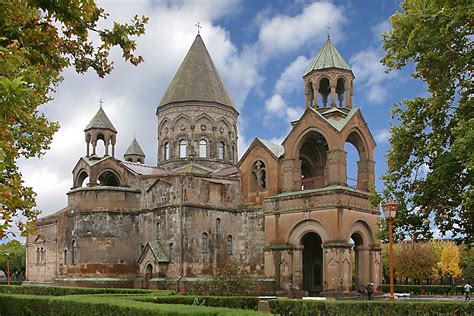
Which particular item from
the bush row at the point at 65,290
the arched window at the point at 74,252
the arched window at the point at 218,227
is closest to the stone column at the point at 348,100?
the arched window at the point at 218,227

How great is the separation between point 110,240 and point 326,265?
14390 mm

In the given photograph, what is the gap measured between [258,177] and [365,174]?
264 inches

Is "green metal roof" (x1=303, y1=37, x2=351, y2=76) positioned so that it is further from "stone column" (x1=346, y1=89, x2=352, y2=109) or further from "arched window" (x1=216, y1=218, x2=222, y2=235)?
"arched window" (x1=216, y1=218, x2=222, y2=235)

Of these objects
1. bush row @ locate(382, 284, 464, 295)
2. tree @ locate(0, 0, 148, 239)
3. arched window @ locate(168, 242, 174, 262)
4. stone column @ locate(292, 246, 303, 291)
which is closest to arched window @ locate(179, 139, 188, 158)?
arched window @ locate(168, 242, 174, 262)

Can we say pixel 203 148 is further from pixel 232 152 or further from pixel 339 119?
pixel 339 119

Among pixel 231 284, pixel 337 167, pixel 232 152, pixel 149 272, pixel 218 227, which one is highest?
pixel 232 152

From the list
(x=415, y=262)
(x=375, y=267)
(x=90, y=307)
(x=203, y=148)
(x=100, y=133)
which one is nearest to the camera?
(x=90, y=307)

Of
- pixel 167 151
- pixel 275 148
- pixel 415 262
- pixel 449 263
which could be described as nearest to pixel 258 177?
pixel 275 148

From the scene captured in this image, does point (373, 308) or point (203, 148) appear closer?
point (373, 308)

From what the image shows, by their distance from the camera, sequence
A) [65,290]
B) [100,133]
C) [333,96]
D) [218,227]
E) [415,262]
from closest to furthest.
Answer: [65,290]
[333,96]
[218,227]
[100,133]
[415,262]

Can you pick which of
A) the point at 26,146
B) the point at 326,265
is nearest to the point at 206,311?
the point at 26,146

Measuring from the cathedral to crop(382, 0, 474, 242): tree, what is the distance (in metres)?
12.1

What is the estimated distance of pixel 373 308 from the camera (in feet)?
56.6

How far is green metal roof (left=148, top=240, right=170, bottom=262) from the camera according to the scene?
3431 cm
